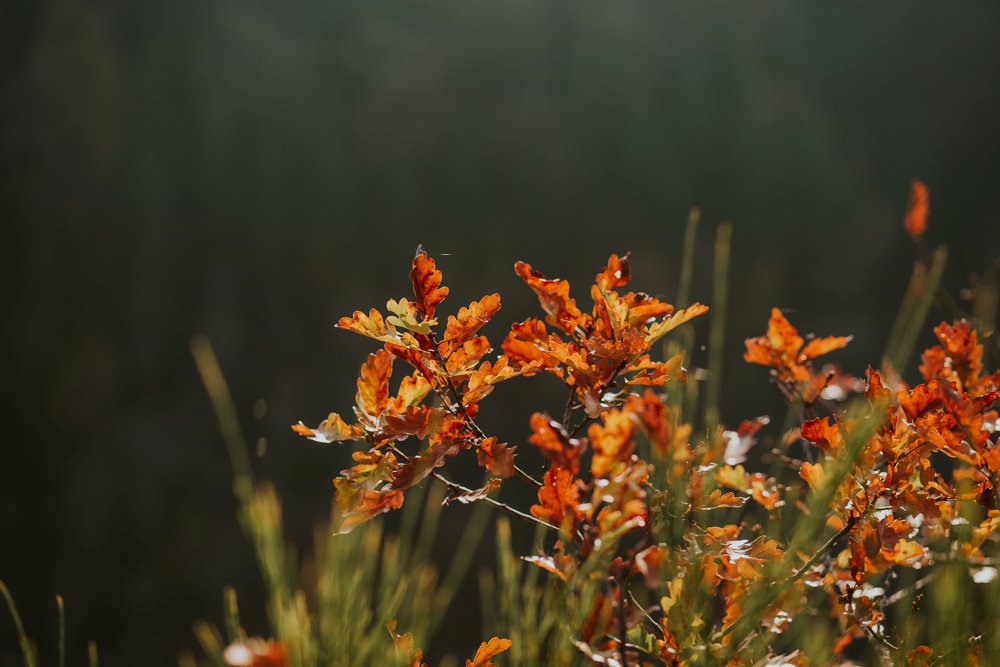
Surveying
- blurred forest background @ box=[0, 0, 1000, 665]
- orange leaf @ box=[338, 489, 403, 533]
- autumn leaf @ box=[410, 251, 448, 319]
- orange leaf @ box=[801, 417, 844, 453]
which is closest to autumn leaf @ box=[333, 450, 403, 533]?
orange leaf @ box=[338, 489, 403, 533]

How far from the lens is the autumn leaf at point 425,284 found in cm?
58

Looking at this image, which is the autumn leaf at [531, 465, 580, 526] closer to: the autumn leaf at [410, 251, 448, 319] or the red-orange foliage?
the red-orange foliage

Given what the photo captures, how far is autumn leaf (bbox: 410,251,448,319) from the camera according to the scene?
580 mm

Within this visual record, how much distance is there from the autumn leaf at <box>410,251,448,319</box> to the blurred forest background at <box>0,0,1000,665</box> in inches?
74.2

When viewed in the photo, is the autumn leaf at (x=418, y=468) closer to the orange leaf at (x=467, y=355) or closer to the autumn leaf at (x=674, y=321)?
the orange leaf at (x=467, y=355)

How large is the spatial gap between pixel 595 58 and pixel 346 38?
83cm

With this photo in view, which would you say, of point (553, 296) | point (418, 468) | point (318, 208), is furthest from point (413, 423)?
point (318, 208)

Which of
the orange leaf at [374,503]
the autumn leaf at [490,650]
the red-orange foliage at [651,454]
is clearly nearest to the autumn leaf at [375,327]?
the red-orange foliage at [651,454]

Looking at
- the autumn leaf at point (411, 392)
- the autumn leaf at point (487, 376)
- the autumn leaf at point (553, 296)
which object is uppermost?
the autumn leaf at point (553, 296)

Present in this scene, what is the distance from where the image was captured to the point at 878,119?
2877 mm

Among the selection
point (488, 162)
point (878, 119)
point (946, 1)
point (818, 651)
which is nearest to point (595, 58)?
point (488, 162)

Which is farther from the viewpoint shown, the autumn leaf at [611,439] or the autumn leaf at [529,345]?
the autumn leaf at [529,345]

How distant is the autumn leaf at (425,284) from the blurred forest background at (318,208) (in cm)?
188

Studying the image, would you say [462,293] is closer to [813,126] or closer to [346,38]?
[346,38]
